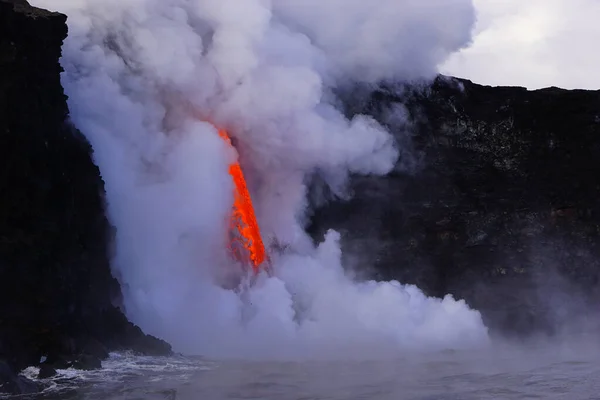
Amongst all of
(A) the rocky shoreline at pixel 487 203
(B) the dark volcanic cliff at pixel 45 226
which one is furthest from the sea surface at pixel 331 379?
(A) the rocky shoreline at pixel 487 203

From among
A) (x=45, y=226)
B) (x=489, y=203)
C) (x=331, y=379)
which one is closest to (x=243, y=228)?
(x=45, y=226)

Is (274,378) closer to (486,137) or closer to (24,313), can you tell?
(24,313)

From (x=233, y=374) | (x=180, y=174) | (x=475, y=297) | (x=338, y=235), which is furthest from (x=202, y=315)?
(x=475, y=297)

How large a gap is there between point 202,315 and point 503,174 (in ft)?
102

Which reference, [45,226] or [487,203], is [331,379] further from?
[487,203]

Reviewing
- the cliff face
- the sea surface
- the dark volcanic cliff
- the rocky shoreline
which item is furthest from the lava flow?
the sea surface

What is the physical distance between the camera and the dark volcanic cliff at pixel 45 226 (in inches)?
1273

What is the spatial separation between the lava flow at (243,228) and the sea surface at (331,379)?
49.0 feet

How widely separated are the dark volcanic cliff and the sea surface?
5.71 feet

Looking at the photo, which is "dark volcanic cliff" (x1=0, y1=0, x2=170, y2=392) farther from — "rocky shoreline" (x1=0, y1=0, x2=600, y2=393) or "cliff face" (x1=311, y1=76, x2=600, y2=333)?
"cliff face" (x1=311, y1=76, x2=600, y2=333)

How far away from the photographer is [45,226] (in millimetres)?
34312

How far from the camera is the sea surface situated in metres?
26.8

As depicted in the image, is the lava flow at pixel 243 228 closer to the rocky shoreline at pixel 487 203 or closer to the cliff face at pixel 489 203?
the rocky shoreline at pixel 487 203

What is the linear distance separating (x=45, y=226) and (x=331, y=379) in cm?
1337
